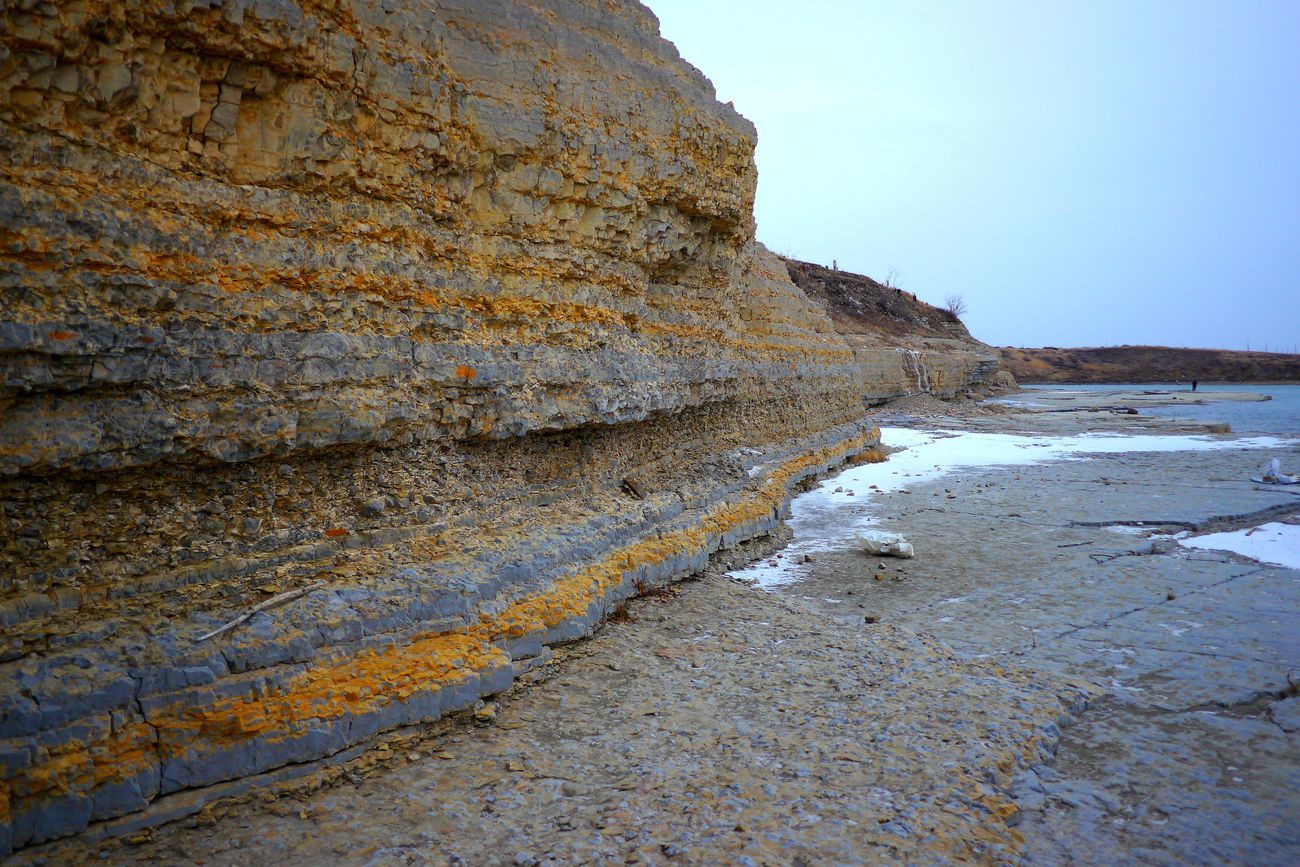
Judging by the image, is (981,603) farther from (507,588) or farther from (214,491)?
(214,491)

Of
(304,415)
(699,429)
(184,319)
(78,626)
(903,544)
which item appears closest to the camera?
(78,626)

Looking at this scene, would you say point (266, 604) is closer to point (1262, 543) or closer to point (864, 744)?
point (864, 744)

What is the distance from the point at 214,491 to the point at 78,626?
0.71 meters

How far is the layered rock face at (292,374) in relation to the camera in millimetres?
2723

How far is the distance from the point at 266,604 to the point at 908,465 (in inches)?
425

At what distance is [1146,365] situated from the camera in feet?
157

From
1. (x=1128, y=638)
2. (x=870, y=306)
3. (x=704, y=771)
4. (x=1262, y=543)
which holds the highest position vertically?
(x=870, y=306)

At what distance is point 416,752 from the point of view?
323 cm

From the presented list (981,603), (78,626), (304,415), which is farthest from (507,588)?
(981,603)

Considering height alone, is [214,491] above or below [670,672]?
above

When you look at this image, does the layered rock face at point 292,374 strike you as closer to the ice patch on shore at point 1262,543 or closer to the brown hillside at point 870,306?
the ice patch on shore at point 1262,543

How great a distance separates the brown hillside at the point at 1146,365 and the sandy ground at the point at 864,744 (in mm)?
44053

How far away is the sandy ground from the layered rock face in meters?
0.33

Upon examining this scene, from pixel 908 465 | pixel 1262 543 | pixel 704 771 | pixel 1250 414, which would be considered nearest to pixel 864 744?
pixel 704 771
